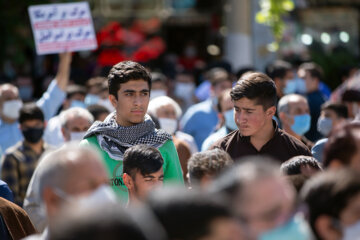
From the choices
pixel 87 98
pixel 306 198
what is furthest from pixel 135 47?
pixel 306 198

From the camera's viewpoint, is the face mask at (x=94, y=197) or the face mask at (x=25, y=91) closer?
the face mask at (x=94, y=197)

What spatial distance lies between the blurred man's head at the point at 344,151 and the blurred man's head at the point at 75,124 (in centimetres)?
404

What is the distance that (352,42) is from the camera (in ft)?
66.9

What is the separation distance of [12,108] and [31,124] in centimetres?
131

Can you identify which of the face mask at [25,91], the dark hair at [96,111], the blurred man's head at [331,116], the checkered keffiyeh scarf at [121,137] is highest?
the checkered keffiyeh scarf at [121,137]

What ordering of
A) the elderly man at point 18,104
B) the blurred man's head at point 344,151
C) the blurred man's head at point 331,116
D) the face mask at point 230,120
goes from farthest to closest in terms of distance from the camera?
the elderly man at point 18,104, the blurred man's head at point 331,116, the face mask at point 230,120, the blurred man's head at point 344,151

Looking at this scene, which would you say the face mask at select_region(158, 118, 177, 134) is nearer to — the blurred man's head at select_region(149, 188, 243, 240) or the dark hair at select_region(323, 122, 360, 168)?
the dark hair at select_region(323, 122, 360, 168)

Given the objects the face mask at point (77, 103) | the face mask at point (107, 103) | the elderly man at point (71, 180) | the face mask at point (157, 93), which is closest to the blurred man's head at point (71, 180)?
the elderly man at point (71, 180)

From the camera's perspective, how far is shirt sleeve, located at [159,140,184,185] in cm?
500

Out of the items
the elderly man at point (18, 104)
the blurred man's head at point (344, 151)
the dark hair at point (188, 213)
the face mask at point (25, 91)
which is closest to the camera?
the dark hair at point (188, 213)

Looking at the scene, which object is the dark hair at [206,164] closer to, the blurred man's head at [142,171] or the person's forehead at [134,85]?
the blurred man's head at [142,171]

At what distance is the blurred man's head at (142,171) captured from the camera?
4.58 meters

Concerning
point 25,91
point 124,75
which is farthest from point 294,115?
point 25,91

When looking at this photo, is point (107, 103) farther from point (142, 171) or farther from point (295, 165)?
point (295, 165)
